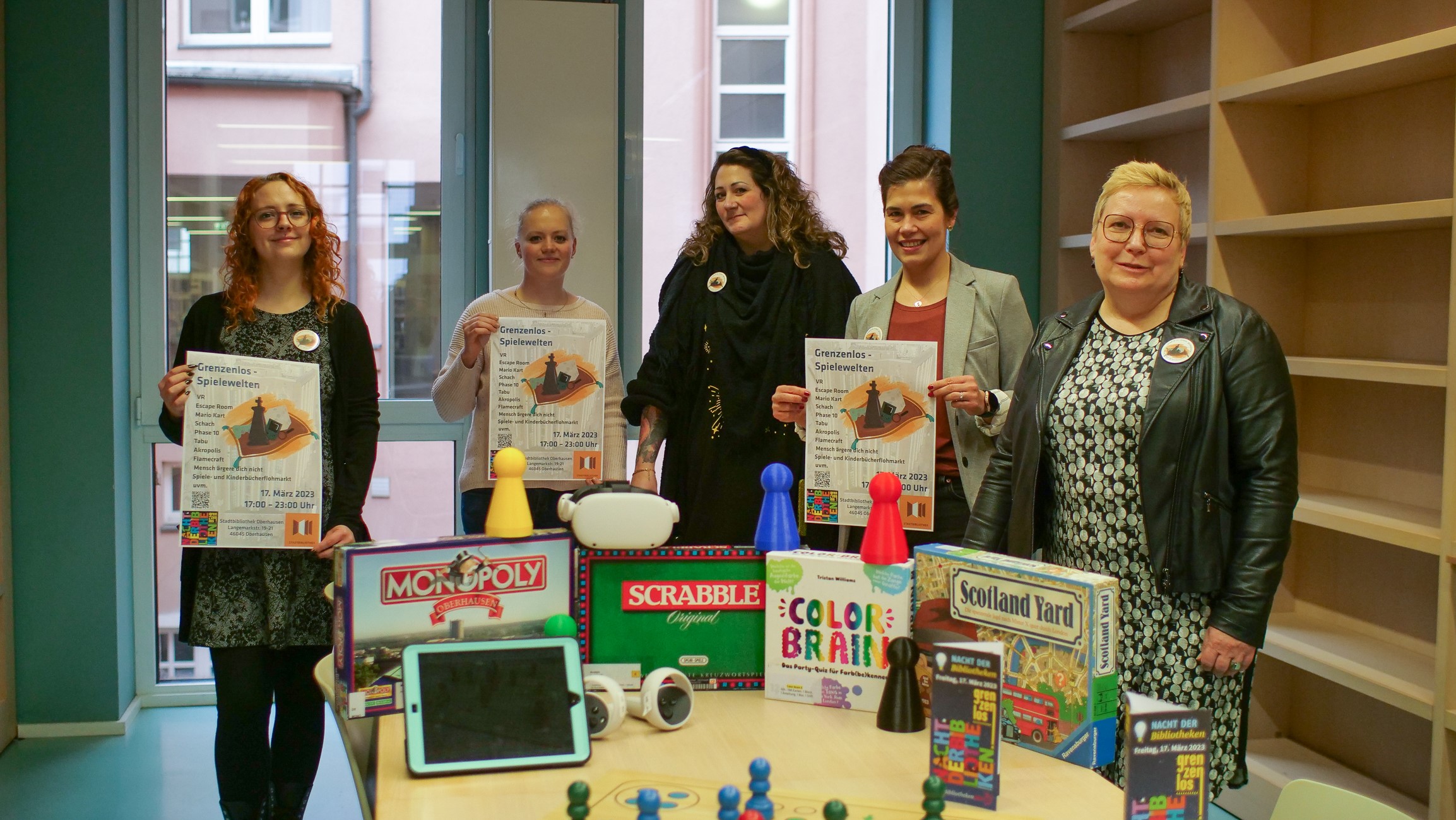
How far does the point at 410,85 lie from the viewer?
4285 millimetres

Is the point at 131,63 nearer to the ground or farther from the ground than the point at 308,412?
farther from the ground

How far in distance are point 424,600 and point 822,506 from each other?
1034mm

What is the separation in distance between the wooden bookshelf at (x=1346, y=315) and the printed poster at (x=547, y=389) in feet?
6.03

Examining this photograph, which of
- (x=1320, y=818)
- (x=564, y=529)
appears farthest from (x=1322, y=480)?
(x=564, y=529)

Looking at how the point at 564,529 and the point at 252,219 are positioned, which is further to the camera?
the point at 252,219

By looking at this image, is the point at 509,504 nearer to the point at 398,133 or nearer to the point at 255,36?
the point at 398,133


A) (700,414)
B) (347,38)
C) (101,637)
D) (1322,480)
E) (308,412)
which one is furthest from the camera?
(347,38)

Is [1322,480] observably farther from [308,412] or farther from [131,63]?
[131,63]

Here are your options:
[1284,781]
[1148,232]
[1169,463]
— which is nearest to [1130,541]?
[1169,463]

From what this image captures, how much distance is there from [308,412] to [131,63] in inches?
93.1

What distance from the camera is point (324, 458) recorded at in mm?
2529

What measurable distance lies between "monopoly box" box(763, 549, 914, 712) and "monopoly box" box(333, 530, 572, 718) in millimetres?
347

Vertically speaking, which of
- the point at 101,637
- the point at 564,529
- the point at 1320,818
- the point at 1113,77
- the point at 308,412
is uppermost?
the point at 1113,77

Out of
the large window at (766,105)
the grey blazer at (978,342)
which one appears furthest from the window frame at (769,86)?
the grey blazer at (978,342)
